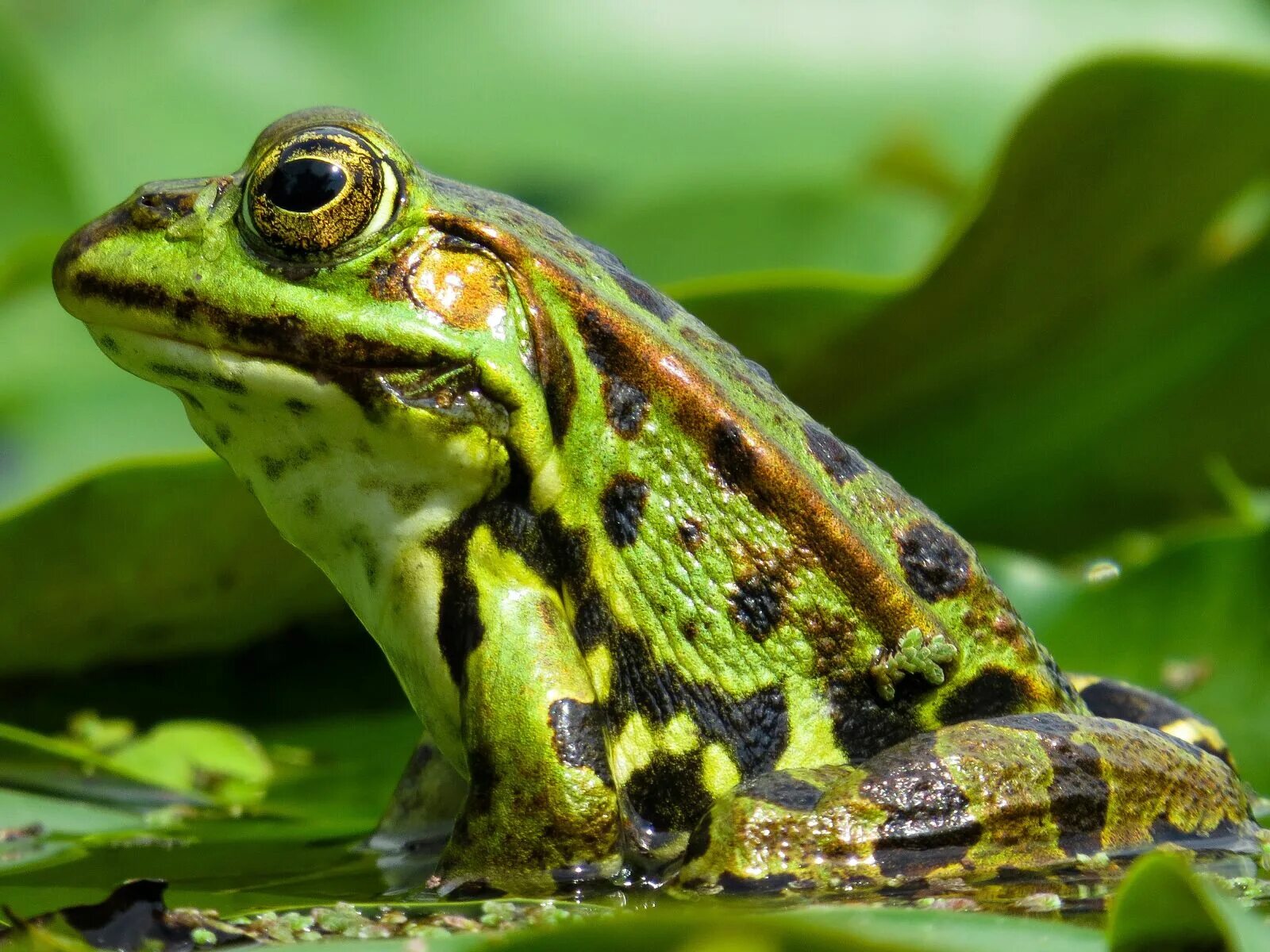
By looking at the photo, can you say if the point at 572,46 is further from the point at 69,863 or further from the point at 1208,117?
the point at 69,863

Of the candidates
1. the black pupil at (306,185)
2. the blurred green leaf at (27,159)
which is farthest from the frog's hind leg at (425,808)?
the blurred green leaf at (27,159)

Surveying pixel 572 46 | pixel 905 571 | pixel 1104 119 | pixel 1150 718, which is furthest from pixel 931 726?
pixel 572 46

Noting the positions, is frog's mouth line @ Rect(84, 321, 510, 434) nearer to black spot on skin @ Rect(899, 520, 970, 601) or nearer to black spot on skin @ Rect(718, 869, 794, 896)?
black spot on skin @ Rect(899, 520, 970, 601)

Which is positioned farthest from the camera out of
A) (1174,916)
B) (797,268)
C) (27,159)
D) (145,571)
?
(27,159)

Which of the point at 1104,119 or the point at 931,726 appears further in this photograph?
the point at 1104,119

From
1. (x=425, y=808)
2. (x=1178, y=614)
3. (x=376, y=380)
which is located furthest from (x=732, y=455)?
(x=1178, y=614)

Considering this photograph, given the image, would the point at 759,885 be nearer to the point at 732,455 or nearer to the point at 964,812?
the point at 964,812

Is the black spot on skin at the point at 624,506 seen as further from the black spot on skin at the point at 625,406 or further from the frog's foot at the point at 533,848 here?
the frog's foot at the point at 533,848
